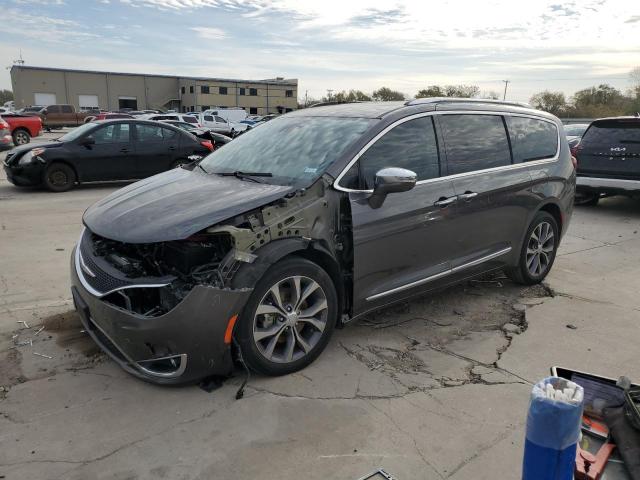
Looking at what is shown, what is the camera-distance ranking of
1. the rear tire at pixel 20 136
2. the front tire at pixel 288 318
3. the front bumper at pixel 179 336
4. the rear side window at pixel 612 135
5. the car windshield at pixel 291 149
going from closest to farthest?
1. the front bumper at pixel 179 336
2. the front tire at pixel 288 318
3. the car windshield at pixel 291 149
4. the rear side window at pixel 612 135
5. the rear tire at pixel 20 136

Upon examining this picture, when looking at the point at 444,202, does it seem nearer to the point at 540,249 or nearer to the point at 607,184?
the point at 540,249

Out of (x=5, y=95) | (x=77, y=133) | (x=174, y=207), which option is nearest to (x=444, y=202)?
(x=174, y=207)

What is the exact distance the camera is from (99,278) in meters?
3.28

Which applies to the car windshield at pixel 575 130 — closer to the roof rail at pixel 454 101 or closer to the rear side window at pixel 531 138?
the rear side window at pixel 531 138

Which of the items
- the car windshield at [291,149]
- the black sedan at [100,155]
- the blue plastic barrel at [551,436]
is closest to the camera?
the blue plastic barrel at [551,436]

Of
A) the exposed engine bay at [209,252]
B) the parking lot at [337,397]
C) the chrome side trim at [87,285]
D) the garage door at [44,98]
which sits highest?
the garage door at [44,98]

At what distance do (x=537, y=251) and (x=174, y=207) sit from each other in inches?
143

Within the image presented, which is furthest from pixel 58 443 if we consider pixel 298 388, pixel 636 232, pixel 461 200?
pixel 636 232

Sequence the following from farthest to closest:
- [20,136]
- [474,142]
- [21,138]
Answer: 1. [21,138]
2. [20,136]
3. [474,142]

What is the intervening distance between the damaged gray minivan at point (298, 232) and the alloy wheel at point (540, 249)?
0.81ft

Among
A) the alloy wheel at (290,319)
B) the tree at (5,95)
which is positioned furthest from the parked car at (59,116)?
the tree at (5,95)

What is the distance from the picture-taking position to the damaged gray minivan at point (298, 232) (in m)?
3.10

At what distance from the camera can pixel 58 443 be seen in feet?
9.08

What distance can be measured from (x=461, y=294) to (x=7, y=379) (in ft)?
12.6
